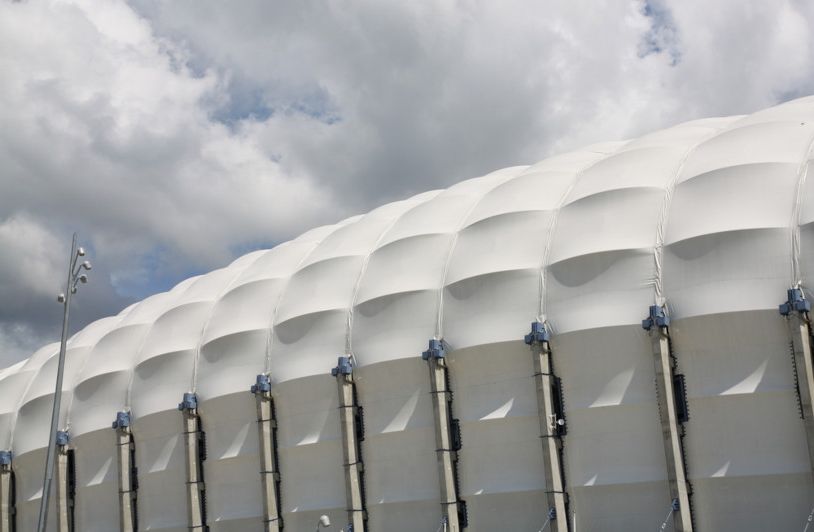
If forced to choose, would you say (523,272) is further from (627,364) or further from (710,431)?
(710,431)

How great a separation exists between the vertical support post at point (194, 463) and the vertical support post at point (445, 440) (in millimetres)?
13256

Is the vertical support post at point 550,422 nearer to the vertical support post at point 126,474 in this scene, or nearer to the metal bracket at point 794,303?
the metal bracket at point 794,303

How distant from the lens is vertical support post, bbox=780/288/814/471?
3153 centimetres

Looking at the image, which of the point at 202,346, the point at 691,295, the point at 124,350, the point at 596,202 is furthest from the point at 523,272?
the point at 124,350

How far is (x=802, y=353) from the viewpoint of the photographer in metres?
31.9

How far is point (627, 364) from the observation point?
3572 cm

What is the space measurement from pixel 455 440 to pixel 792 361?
13.1 m

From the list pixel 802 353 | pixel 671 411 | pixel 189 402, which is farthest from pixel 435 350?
pixel 189 402

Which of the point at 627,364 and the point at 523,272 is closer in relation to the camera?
the point at 627,364

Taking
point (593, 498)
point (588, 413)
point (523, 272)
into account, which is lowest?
point (593, 498)

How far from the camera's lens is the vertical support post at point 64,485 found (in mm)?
51406

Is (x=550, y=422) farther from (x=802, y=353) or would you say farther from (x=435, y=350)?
(x=802, y=353)

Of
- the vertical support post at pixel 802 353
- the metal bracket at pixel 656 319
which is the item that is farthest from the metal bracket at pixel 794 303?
the metal bracket at pixel 656 319

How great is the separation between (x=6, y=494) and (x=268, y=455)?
19.5 metres
